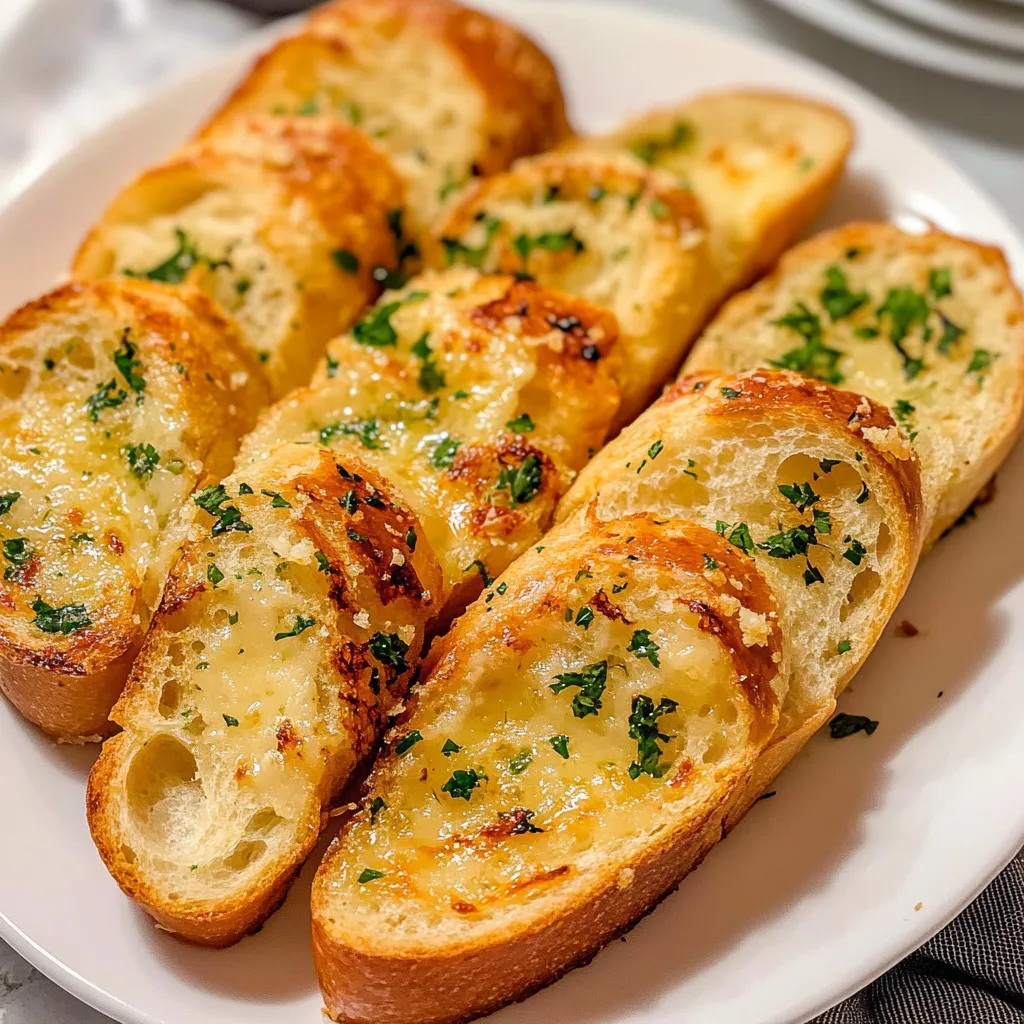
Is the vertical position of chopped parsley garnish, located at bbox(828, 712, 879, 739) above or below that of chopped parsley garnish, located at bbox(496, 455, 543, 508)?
below

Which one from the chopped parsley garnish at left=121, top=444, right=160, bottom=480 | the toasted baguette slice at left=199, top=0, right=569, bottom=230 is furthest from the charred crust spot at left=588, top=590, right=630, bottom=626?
the toasted baguette slice at left=199, top=0, right=569, bottom=230

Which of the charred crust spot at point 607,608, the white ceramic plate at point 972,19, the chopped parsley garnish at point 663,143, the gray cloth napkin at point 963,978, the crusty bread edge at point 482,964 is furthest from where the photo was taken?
the white ceramic plate at point 972,19

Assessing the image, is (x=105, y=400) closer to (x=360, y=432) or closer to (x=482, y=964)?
(x=360, y=432)

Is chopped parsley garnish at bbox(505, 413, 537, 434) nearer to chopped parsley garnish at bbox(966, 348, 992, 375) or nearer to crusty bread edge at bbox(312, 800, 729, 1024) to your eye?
crusty bread edge at bbox(312, 800, 729, 1024)

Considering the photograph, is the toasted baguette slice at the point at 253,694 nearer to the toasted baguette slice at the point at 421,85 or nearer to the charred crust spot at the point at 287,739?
the charred crust spot at the point at 287,739

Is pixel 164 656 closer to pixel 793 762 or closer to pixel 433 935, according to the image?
pixel 433 935

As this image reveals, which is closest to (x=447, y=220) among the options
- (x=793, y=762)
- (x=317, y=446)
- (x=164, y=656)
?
(x=317, y=446)

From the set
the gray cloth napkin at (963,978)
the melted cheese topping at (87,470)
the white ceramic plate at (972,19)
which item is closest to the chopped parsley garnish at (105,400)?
the melted cheese topping at (87,470)
